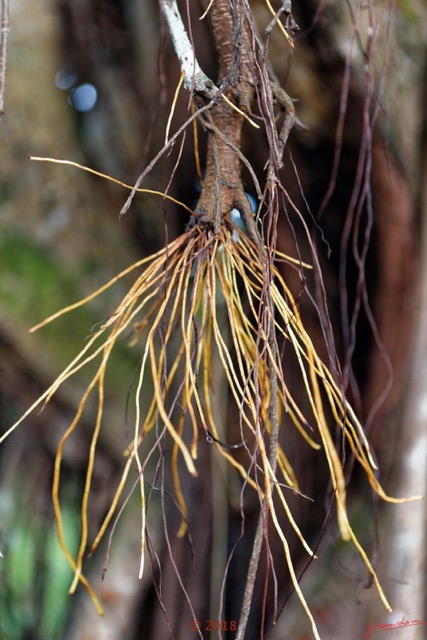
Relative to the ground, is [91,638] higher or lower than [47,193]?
lower

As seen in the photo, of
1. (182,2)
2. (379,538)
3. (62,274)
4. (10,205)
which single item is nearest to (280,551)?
(379,538)

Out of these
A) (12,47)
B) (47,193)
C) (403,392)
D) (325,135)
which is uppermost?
(12,47)

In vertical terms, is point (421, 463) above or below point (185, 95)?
below

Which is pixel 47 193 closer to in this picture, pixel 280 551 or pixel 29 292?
pixel 29 292

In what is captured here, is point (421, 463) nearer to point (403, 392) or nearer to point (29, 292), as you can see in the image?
point (403, 392)

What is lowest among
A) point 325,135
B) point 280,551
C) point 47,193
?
point 280,551

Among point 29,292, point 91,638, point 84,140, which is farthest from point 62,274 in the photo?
point 91,638

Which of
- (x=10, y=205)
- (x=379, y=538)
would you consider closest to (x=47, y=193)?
(x=10, y=205)

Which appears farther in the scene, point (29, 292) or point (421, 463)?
point (29, 292)

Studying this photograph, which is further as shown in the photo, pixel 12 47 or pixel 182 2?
pixel 12 47
